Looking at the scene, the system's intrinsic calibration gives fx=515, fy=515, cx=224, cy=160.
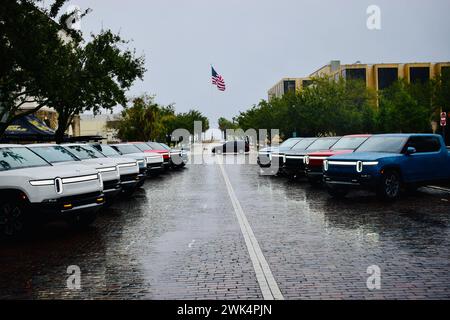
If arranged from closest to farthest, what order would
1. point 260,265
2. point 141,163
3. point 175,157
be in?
point 260,265 < point 141,163 < point 175,157

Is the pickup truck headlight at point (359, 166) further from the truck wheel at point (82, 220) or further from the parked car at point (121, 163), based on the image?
the truck wheel at point (82, 220)

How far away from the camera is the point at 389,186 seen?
13.9m

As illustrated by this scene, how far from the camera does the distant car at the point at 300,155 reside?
19609 mm

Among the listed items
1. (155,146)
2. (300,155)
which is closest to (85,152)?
(300,155)

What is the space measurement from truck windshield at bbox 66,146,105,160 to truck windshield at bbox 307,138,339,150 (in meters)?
8.36

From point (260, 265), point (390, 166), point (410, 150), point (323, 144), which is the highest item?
point (323, 144)

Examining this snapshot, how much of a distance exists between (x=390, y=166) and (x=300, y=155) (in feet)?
20.2

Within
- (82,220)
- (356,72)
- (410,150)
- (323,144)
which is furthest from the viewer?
(356,72)

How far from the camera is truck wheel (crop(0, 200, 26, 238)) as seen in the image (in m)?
9.30

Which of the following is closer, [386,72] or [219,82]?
[219,82]

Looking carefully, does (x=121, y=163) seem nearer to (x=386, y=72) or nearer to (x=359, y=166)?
(x=359, y=166)

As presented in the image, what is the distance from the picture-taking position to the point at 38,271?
7.08 metres

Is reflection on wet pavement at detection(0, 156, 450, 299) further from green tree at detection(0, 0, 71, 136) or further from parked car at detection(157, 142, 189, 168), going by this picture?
parked car at detection(157, 142, 189, 168)

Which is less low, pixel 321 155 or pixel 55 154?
pixel 55 154
